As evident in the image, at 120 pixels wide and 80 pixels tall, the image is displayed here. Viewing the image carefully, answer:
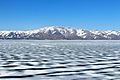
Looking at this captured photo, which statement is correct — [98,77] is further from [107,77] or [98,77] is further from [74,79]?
[74,79]

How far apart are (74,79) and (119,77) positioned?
2.81 meters

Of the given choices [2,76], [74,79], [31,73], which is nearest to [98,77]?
[74,79]

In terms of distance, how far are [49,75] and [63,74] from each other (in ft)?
3.35

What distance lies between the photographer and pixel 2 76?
17.2 metres

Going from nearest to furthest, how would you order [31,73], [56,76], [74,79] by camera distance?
[74,79], [56,76], [31,73]

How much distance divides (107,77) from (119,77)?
0.70 meters

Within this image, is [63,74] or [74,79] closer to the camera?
[74,79]

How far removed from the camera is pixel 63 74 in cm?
1853

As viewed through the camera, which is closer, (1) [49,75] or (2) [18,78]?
(2) [18,78]

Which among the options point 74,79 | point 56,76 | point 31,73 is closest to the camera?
point 74,79

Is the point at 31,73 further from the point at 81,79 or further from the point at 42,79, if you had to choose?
the point at 81,79

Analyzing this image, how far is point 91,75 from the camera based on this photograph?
710 inches

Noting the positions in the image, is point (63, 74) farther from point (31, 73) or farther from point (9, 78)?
point (9, 78)

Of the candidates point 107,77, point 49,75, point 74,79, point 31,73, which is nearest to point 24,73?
point 31,73
